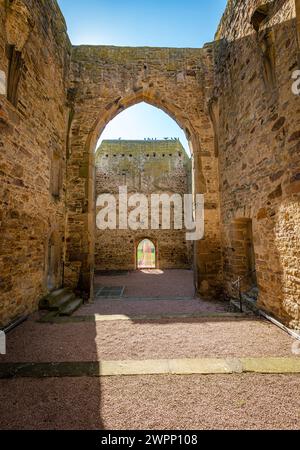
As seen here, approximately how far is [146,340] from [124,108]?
7.11 metres

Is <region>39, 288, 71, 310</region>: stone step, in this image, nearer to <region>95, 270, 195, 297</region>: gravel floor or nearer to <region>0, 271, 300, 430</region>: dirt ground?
<region>0, 271, 300, 430</region>: dirt ground

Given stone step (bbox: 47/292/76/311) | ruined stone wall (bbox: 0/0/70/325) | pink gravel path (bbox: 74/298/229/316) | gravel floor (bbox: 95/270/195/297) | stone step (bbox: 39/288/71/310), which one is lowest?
gravel floor (bbox: 95/270/195/297)

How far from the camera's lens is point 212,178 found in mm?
7062

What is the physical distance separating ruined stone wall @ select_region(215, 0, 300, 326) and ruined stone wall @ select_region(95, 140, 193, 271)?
283 inches

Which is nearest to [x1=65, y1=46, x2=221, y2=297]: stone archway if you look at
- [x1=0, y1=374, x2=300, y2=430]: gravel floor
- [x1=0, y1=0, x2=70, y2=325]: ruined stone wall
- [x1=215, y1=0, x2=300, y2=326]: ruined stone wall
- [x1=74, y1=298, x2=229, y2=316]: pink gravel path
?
[x1=0, y1=0, x2=70, y2=325]: ruined stone wall

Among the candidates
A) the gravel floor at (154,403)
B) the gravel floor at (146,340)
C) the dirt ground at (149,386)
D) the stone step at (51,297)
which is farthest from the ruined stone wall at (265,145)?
the stone step at (51,297)

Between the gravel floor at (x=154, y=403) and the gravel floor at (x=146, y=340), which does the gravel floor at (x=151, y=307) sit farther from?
the gravel floor at (x=154, y=403)

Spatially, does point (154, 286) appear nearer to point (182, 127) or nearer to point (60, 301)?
point (60, 301)

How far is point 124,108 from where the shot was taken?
766 cm

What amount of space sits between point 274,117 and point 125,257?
1051cm

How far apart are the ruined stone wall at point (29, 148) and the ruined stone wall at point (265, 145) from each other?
4610 millimetres

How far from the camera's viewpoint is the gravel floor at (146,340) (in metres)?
3.13

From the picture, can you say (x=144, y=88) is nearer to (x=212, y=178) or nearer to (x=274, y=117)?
(x=212, y=178)

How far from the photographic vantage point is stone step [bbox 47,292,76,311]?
520 cm
